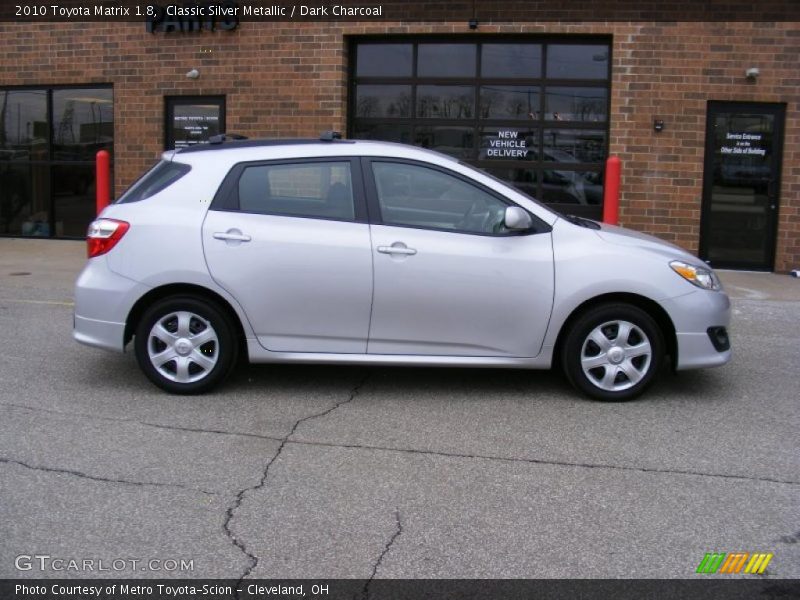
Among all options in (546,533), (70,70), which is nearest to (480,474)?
(546,533)

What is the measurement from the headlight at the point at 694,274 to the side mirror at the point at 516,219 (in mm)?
1030

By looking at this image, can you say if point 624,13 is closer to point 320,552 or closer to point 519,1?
point 519,1

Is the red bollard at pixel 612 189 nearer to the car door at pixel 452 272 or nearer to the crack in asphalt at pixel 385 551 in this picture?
the car door at pixel 452 272

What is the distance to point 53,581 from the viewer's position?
11.1 feet

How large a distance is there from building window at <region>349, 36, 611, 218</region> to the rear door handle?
288 inches

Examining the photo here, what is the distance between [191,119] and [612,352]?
9.68m

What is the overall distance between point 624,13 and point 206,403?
29.6 feet

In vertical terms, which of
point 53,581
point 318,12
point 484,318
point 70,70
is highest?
point 318,12

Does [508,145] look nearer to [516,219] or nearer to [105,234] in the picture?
[516,219]

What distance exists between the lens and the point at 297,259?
5.63m

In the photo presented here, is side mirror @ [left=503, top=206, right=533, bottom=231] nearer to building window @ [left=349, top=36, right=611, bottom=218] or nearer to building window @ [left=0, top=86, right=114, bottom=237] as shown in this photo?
building window @ [left=349, top=36, right=611, bottom=218]

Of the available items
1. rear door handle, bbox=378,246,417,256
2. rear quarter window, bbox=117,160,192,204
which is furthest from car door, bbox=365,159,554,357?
rear quarter window, bbox=117,160,192,204

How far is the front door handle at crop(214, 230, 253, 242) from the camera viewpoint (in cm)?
567

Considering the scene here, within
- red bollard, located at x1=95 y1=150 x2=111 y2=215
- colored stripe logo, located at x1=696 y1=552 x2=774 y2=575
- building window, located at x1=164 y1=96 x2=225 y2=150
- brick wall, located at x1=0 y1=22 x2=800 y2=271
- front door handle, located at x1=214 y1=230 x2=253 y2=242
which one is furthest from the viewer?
building window, located at x1=164 y1=96 x2=225 y2=150
